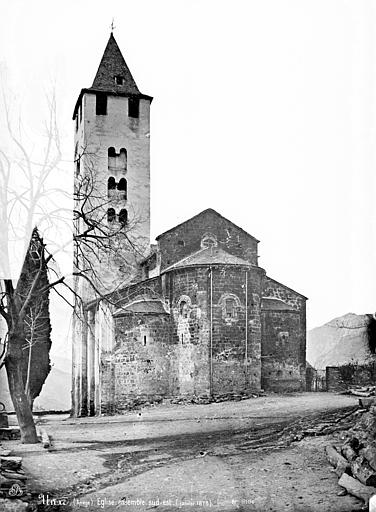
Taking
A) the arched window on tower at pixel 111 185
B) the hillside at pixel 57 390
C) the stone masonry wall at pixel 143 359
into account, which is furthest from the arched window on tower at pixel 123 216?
the hillside at pixel 57 390

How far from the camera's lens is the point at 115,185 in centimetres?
2944

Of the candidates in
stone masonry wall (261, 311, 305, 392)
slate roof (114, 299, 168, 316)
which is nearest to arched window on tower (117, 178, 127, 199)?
slate roof (114, 299, 168, 316)

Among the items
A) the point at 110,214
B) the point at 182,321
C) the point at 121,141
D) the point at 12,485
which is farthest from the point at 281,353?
the point at 12,485

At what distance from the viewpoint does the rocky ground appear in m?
9.85

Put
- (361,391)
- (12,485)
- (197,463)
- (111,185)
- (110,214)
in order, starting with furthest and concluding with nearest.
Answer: (111,185)
(110,214)
(361,391)
(197,463)
(12,485)

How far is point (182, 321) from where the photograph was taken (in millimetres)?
24578

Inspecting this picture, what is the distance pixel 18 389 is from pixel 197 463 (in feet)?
13.8

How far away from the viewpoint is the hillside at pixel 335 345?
20422 mm

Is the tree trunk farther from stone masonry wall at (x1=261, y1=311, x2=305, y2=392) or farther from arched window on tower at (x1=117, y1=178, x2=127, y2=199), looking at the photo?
arched window on tower at (x1=117, y1=178, x2=127, y2=199)

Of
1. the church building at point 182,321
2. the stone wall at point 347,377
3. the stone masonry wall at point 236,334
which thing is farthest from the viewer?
the stone wall at point 347,377

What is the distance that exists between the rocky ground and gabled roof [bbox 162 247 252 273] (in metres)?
6.56

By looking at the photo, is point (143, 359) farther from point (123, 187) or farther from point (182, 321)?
point (123, 187)

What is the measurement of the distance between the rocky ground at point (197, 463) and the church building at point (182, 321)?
477 cm

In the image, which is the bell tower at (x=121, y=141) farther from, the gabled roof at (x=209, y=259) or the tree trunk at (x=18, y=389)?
the tree trunk at (x=18, y=389)
